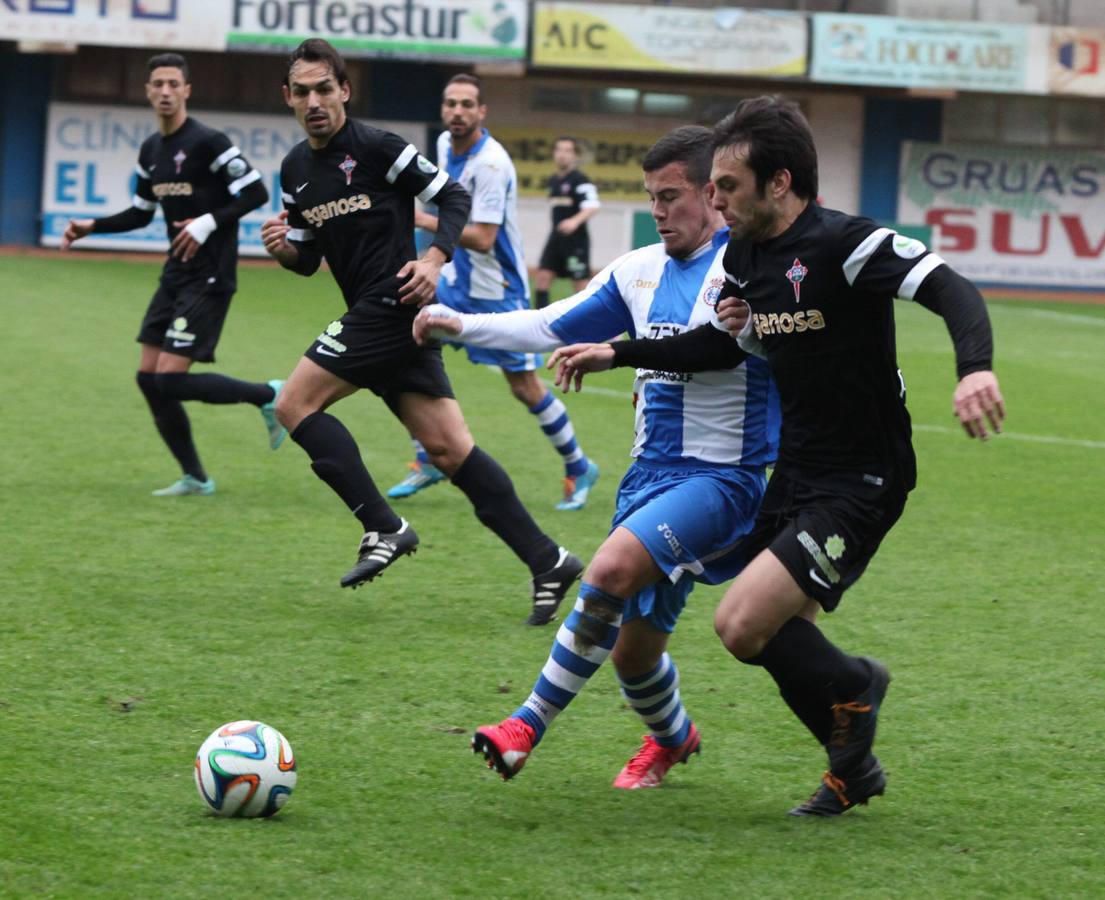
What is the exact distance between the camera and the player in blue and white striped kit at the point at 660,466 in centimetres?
422

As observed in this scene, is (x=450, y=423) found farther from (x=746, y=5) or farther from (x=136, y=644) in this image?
(x=746, y=5)

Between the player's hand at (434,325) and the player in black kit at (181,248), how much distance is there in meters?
3.99

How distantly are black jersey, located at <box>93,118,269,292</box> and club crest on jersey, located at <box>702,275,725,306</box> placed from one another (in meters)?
4.38

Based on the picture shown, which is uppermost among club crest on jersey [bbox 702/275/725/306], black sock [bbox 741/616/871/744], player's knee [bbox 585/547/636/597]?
club crest on jersey [bbox 702/275/725/306]

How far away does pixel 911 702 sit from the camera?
532 cm

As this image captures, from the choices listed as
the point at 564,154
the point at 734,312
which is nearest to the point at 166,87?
the point at 734,312

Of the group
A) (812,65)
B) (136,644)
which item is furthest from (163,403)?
(812,65)

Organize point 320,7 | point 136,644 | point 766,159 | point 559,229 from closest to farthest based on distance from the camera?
point 766,159, point 136,644, point 559,229, point 320,7

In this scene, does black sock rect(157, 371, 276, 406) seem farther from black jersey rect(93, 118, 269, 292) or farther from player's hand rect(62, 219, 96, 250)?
player's hand rect(62, 219, 96, 250)

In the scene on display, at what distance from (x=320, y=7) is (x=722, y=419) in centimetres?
2451

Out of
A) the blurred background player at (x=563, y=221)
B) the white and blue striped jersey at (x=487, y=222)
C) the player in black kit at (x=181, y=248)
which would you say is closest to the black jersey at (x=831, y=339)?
the white and blue striped jersey at (x=487, y=222)

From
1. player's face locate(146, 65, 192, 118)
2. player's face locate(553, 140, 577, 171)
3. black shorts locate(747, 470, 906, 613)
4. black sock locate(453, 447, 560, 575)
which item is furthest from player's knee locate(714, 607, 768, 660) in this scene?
player's face locate(553, 140, 577, 171)

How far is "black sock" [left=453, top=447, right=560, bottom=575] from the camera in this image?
6.34 metres

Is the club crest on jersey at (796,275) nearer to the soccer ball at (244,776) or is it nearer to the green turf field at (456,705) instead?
the green turf field at (456,705)
